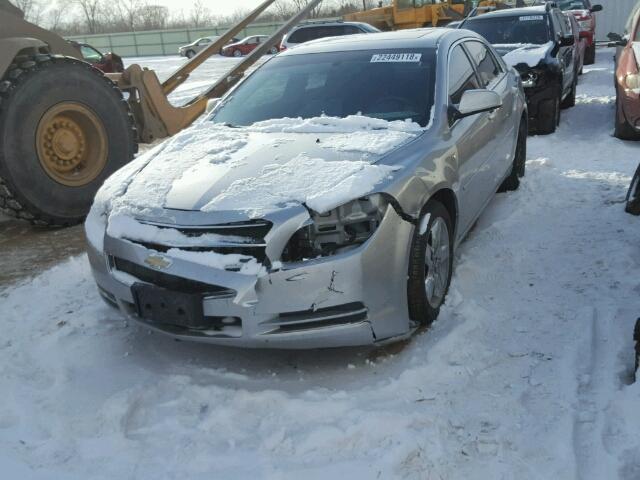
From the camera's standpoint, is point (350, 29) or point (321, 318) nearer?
point (321, 318)

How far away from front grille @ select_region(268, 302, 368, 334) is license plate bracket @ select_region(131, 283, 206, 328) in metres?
0.36

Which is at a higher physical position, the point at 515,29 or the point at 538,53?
the point at 515,29

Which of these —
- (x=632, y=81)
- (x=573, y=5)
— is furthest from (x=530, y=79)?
(x=573, y=5)

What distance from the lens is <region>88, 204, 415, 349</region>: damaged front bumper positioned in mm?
2746

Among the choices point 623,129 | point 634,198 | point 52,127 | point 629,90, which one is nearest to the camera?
point 634,198

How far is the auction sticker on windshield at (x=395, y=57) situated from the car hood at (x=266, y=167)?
25.5 inches

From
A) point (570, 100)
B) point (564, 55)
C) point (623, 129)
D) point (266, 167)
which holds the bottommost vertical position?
point (570, 100)

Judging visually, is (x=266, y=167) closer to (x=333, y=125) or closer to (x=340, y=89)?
(x=333, y=125)

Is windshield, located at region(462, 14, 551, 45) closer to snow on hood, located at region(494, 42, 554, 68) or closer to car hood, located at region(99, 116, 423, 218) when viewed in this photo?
snow on hood, located at region(494, 42, 554, 68)

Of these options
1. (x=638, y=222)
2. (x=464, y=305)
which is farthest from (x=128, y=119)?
(x=638, y=222)

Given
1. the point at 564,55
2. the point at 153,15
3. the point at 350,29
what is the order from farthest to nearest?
the point at 153,15 < the point at 350,29 < the point at 564,55

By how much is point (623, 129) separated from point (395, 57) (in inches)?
180

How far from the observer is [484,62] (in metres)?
5.14

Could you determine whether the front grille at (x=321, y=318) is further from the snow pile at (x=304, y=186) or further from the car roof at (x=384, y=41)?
the car roof at (x=384, y=41)
